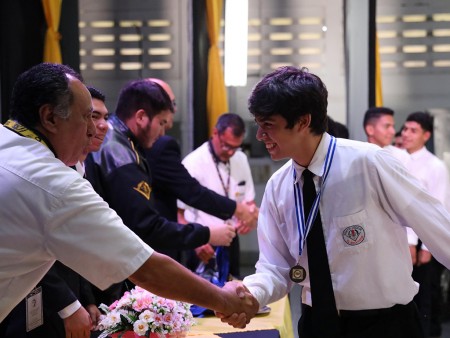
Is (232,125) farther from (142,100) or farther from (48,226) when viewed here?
(48,226)

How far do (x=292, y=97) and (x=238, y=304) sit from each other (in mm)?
663

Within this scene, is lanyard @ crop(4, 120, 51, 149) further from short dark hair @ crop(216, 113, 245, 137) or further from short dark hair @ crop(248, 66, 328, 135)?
short dark hair @ crop(216, 113, 245, 137)

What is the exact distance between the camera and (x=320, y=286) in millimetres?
1981

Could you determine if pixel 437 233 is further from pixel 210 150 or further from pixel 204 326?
pixel 210 150

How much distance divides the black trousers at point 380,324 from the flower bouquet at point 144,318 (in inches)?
17.3

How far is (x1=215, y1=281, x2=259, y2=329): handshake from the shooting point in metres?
2.13

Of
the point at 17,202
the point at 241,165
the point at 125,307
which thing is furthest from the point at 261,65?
the point at 17,202

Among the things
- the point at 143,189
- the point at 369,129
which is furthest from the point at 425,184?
the point at 143,189

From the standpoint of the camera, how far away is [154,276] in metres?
1.68

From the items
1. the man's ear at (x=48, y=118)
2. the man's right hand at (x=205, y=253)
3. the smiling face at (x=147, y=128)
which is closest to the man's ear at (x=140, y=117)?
the smiling face at (x=147, y=128)

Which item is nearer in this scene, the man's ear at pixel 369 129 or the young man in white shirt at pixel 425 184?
the young man in white shirt at pixel 425 184

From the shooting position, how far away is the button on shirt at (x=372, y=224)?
1.94 m

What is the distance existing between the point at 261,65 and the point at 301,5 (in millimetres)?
652

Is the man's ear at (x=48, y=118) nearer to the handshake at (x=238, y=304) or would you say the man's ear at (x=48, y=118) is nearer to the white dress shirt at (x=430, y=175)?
the handshake at (x=238, y=304)
